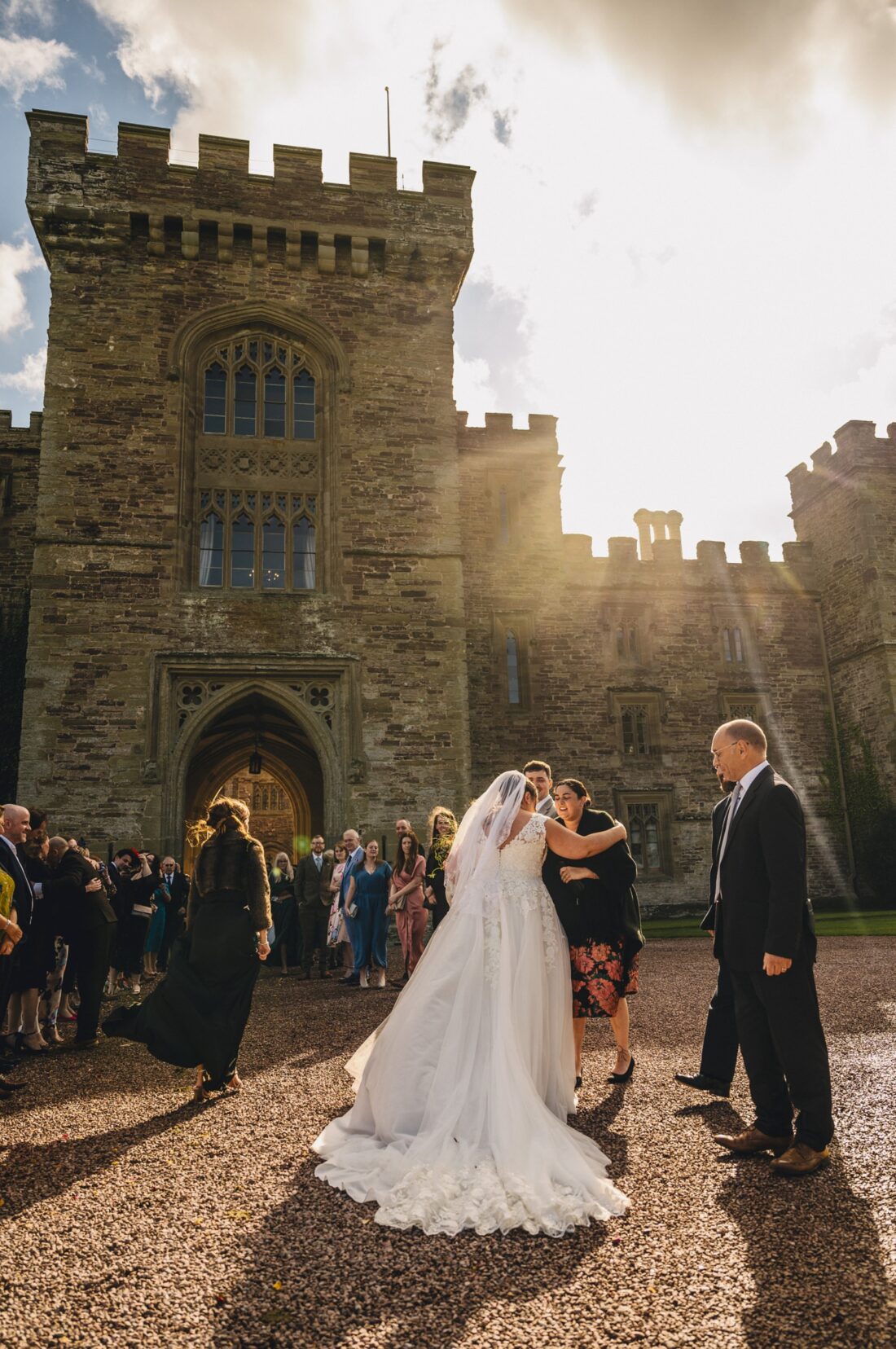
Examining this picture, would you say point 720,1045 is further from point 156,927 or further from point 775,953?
point 156,927

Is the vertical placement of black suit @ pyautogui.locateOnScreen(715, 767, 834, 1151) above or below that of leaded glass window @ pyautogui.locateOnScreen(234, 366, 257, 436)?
below

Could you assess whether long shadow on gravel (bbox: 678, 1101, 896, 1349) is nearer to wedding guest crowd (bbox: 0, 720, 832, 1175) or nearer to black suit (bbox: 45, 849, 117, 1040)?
wedding guest crowd (bbox: 0, 720, 832, 1175)

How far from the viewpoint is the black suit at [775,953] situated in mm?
3770

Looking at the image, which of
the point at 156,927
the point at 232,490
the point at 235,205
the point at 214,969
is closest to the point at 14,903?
the point at 214,969

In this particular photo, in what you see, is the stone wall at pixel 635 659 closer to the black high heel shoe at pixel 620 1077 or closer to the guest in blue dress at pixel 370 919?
the guest in blue dress at pixel 370 919

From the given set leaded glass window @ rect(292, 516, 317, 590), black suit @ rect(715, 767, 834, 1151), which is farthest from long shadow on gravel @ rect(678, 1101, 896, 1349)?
leaded glass window @ rect(292, 516, 317, 590)

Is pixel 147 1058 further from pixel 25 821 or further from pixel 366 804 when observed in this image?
pixel 366 804

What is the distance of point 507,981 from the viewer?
4172mm

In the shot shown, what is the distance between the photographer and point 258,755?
776 inches

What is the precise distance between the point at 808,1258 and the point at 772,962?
1174mm

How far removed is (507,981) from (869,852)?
18886 mm

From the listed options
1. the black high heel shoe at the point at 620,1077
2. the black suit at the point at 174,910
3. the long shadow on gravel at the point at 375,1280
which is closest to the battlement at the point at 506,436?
the black suit at the point at 174,910

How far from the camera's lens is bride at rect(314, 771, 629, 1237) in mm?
3281

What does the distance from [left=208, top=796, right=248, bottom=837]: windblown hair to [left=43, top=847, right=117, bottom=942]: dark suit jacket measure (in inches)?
71.9
